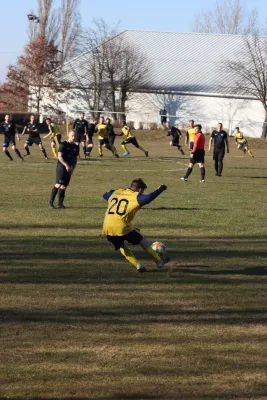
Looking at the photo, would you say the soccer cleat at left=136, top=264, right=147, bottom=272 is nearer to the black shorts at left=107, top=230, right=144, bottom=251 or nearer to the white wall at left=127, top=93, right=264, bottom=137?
the black shorts at left=107, top=230, right=144, bottom=251

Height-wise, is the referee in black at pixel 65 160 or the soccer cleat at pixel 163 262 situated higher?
the referee in black at pixel 65 160

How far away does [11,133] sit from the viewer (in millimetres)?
32656

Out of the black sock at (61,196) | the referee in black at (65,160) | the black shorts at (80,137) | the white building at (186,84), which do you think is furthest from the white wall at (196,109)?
the referee in black at (65,160)

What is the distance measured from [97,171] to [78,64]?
147ft

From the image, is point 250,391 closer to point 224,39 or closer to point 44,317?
point 44,317

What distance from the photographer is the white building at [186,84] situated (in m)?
68.9

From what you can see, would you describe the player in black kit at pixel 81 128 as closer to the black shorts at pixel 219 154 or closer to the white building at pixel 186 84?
the black shorts at pixel 219 154

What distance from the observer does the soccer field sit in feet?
24.5

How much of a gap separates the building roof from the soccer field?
51369mm

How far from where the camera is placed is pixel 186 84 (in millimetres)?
71562

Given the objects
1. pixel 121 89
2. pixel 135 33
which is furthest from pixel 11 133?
pixel 135 33

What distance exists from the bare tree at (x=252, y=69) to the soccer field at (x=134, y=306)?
47.8 m

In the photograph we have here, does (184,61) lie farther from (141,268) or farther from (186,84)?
(141,268)

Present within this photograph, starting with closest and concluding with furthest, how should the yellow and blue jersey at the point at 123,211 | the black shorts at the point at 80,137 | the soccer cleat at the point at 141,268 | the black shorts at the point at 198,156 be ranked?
1. the yellow and blue jersey at the point at 123,211
2. the soccer cleat at the point at 141,268
3. the black shorts at the point at 198,156
4. the black shorts at the point at 80,137
